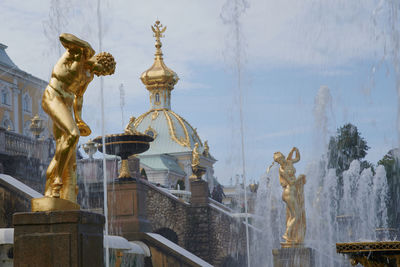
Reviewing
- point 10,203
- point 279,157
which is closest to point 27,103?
point 279,157

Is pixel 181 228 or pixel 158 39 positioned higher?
pixel 158 39

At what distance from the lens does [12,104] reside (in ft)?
158

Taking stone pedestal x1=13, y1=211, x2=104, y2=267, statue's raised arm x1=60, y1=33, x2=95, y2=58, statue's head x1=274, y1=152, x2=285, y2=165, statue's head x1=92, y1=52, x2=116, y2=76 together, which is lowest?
stone pedestal x1=13, y1=211, x2=104, y2=267

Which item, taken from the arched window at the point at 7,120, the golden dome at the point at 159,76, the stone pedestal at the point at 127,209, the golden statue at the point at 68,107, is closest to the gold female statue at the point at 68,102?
the golden statue at the point at 68,107

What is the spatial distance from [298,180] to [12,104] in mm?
33797

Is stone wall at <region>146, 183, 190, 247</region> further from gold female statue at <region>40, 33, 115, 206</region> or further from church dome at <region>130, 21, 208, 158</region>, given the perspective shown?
church dome at <region>130, 21, 208, 158</region>

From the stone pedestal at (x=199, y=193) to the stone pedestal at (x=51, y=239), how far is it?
17.6 meters

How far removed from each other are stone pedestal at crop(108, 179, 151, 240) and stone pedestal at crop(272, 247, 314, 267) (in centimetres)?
322

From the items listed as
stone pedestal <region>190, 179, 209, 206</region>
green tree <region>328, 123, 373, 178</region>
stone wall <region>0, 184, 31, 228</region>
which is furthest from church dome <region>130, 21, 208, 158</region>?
stone wall <region>0, 184, 31, 228</region>

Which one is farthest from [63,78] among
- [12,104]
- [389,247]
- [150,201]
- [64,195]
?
[12,104]

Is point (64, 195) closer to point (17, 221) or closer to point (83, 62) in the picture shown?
point (17, 221)

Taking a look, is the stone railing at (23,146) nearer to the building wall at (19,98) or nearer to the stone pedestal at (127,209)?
the stone pedestal at (127,209)

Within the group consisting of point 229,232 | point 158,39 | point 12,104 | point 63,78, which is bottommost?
point 229,232

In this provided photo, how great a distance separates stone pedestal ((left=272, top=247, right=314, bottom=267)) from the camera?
680 inches
